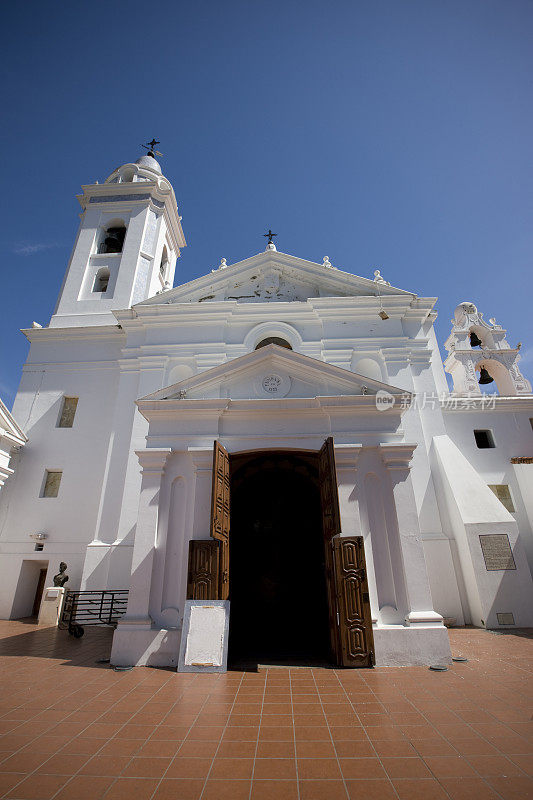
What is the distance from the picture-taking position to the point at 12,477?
1373cm

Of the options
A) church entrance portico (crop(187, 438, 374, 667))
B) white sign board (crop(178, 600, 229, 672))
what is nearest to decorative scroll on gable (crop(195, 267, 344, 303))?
church entrance portico (crop(187, 438, 374, 667))

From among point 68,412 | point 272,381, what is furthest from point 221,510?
point 68,412

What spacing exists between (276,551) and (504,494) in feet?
26.2

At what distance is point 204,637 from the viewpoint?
654 cm

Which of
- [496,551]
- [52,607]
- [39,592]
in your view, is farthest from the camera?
[39,592]

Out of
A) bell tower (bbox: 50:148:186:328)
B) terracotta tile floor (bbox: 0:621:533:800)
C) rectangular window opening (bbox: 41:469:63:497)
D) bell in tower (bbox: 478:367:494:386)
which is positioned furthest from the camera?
bell tower (bbox: 50:148:186:328)

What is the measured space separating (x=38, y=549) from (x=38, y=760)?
35.0 feet

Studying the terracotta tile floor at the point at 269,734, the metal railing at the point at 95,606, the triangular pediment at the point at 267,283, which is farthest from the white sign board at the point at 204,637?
the triangular pediment at the point at 267,283

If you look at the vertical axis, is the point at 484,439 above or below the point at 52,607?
above

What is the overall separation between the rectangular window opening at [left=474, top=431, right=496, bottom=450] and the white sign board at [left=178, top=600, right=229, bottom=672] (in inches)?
412

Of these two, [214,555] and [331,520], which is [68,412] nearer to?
[214,555]

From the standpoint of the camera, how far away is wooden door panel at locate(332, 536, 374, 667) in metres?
6.56

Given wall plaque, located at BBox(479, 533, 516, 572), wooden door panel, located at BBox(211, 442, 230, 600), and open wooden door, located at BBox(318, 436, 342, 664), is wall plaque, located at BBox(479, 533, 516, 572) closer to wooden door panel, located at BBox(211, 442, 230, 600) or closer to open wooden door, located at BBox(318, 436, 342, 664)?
open wooden door, located at BBox(318, 436, 342, 664)

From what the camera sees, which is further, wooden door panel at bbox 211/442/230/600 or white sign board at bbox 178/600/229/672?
wooden door panel at bbox 211/442/230/600
